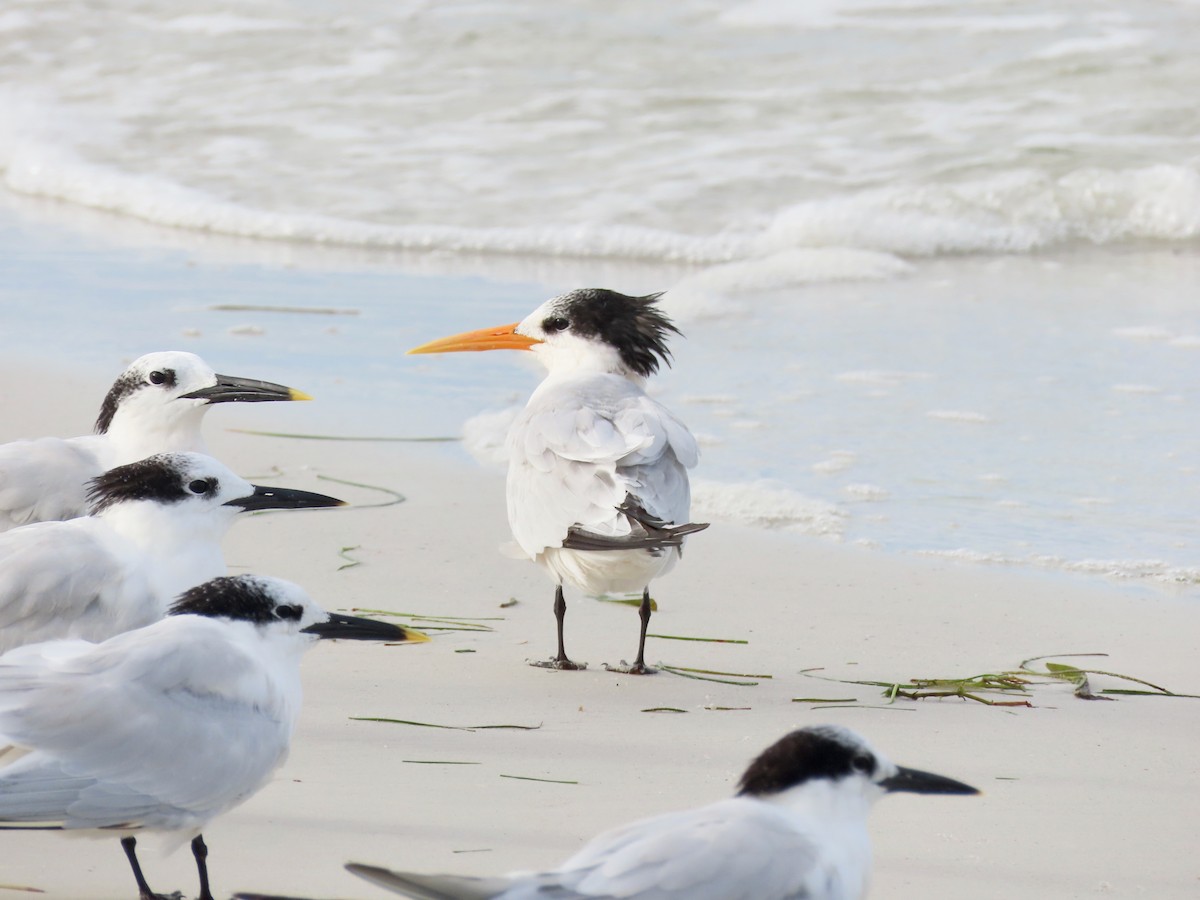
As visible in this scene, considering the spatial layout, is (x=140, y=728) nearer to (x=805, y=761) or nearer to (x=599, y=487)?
(x=805, y=761)

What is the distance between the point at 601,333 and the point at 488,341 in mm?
553

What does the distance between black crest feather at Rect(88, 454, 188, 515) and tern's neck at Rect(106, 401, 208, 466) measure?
739mm

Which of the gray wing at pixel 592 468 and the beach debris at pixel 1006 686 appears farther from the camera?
the gray wing at pixel 592 468

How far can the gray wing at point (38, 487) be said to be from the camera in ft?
13.5

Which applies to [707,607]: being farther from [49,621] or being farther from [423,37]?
[423,37]

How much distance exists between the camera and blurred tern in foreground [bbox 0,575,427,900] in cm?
277

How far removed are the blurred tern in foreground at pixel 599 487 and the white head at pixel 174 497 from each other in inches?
37.3

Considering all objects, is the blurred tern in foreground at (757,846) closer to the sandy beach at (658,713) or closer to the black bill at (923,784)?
the black bill at (923,784)

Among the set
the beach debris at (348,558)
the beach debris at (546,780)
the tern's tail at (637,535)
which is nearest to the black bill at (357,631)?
the beach debris at (546,780)

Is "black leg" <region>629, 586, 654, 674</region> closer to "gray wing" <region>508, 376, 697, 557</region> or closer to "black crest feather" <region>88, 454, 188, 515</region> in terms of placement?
"gray wing" <region>508, 376, 697, 557</region>

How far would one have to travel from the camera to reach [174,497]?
359 cm

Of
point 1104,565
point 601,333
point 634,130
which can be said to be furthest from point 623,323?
point 634,130

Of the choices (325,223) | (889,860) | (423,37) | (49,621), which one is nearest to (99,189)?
(325,223)

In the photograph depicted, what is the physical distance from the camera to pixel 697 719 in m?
4.04
